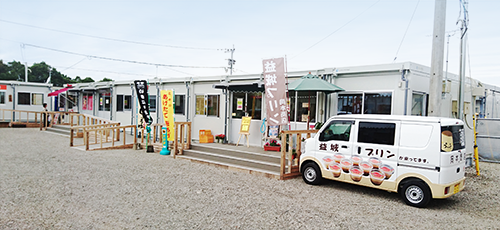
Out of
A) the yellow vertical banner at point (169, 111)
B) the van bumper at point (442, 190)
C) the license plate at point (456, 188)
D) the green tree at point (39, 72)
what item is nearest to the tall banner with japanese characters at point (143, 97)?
the yellow vertical banner at point (169, 111)

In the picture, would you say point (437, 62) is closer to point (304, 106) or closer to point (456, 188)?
point (456, 188)

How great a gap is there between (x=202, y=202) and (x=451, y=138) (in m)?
4.36

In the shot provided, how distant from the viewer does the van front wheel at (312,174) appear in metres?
6.62

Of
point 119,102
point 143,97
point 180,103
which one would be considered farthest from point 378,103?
point 119,102

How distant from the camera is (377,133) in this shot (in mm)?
→ 5832

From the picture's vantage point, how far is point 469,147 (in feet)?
34.0

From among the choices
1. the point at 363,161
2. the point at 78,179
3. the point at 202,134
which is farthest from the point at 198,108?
the point at 363,161

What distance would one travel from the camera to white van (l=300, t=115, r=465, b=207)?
5.13m

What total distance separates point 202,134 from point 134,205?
636 centimetres

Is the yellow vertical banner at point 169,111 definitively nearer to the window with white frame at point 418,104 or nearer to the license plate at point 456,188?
the window with white frame at point 418,104

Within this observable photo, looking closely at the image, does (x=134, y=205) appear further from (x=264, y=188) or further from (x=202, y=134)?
(x=202, y=134)

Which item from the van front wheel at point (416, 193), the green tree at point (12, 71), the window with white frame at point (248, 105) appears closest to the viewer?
the van front wheel at point (416, 193)

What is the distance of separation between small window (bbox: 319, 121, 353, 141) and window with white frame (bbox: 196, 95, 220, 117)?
598 cm

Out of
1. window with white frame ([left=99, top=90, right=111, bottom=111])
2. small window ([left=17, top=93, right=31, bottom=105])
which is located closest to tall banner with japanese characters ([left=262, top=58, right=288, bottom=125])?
window with white frame ([left=99, top=90, right=111, bottom=111])
